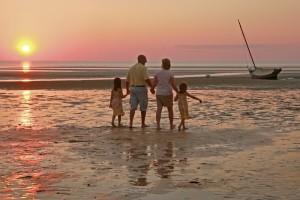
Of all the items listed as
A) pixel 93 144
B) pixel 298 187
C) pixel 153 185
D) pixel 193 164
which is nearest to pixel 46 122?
pixel 93 144

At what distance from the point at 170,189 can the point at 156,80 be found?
6.60 metres

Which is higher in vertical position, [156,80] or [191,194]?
[156,80]

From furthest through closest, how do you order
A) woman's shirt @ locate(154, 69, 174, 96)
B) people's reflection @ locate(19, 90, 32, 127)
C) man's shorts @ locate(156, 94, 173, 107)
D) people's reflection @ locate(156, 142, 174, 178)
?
people's reflection @ locate(19, 90, 32, 127) → man's shorts @ locate(156, 94, 173, 107) → woman's shirt @ locate(154, 69, 174, 96) → people's reflection @ locate(156, 142, 174, 178)

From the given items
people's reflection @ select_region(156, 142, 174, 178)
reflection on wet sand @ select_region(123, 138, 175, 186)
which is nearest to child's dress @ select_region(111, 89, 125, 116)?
reflection on wet sand @ select_region(123, 138, 175, 186)

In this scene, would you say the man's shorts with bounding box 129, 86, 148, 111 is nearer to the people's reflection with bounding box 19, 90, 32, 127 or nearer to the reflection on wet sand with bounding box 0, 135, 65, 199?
the people's reflection with bounding box 19, 90, 32, 127

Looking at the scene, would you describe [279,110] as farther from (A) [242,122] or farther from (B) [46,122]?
(B) [46,122]

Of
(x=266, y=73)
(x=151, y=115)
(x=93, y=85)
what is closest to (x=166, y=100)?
(x=151, y=115)

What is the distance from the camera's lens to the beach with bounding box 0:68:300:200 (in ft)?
21.2

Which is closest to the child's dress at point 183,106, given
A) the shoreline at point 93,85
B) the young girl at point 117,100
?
the young girl at point 117,100

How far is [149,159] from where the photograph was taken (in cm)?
865

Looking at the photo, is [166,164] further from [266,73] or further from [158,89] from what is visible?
[266,73]

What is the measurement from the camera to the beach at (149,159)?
255 inches

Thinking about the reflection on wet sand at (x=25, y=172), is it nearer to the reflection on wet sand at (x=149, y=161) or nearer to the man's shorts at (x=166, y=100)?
the reflection on wet sand at (x=149, y=161)

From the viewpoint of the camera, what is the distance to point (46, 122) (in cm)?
1446
